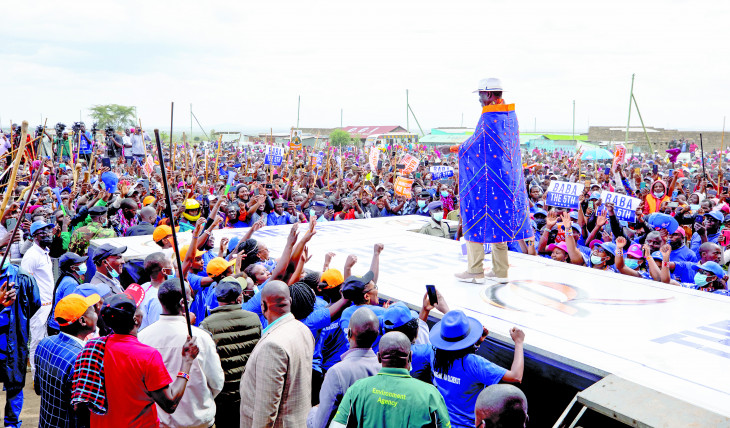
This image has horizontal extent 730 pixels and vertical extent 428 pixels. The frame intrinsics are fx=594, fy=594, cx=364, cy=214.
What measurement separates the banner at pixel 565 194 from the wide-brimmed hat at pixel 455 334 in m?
6.74

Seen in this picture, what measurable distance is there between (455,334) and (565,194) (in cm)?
Result: 708

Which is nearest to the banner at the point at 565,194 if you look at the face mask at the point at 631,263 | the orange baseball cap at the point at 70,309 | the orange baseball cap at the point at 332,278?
the face mask at the point at 631,263

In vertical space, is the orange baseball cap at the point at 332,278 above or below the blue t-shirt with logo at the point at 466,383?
above

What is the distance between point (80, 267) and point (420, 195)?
7924 millimetres

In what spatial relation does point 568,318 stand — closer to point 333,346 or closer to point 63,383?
point 333,346

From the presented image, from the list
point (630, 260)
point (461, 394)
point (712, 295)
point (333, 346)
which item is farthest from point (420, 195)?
point (461, 394)

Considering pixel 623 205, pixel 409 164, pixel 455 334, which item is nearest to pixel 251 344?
pixel 455 334

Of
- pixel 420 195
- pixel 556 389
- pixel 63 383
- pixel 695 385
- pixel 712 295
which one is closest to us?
pixel 63 383

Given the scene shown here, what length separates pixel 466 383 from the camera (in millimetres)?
3400

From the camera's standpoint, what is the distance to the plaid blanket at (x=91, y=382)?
3146 mm

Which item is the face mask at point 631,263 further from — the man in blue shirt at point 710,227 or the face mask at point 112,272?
the face mask at point 112,272

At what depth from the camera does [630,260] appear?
6859 millimetres

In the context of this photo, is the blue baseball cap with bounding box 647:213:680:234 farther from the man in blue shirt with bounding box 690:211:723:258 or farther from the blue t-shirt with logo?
the blue t-shirt with logo

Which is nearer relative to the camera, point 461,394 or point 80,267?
point 461,394
